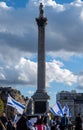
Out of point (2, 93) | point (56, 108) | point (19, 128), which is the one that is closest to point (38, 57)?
point (56, 108)

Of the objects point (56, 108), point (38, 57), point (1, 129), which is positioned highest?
point (38, 57)

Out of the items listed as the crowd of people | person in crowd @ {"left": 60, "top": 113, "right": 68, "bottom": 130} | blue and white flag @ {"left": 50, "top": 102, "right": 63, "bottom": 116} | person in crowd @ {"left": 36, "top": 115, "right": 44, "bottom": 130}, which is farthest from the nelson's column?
person in crowd @ {"left": 36, "top": 115, "right": 44, "bottom": 130}

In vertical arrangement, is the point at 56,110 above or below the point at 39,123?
above

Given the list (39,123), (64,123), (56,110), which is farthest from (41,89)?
(39,123)

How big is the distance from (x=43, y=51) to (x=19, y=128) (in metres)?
62.6

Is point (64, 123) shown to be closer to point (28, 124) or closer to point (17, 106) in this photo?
point (17, 106)

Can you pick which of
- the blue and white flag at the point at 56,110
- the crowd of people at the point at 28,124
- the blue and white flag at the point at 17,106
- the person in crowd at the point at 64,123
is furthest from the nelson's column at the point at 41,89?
the blue and white flag at the point at 17,106

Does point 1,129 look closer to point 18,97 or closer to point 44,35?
point 44,35

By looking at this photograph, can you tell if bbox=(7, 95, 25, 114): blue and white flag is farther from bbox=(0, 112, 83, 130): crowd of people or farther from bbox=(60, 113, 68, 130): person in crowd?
bbox=(60, 113, 68, 130): person in crowd

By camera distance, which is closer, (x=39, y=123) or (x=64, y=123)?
(x=39, y=123)

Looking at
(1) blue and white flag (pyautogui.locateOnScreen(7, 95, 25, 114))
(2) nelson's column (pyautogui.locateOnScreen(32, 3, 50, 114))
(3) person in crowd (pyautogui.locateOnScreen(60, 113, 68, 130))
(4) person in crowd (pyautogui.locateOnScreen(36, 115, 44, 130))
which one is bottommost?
(4) person in crowd (pyautogui.locateOnScreen(36, 115, 44, 130))

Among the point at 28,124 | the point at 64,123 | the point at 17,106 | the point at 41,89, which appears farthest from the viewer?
the point at 41,89

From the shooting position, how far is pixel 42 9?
101 meters

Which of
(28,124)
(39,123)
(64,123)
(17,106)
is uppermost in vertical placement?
(17,106)
